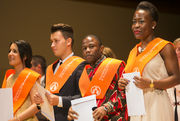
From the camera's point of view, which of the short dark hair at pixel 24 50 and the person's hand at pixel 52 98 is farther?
the short dark hair at pixel 24 50

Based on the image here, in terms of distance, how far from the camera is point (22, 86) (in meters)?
3.31

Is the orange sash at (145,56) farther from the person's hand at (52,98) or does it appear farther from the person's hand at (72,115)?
the person's hand at (52,98)

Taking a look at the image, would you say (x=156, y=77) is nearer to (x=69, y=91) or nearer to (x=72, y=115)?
(x=72, y=115)

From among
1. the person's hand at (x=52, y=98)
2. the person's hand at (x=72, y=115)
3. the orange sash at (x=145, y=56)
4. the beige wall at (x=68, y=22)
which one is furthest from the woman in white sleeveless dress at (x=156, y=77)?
the beige wall at (x=68, y=22)

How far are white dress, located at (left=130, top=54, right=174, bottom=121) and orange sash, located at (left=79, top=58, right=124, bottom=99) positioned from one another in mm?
589

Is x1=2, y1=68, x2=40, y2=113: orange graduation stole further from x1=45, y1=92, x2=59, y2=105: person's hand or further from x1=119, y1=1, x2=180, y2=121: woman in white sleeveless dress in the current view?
x1=119, y1=1, x2=180, y2=121: woman in white sleeveless dress

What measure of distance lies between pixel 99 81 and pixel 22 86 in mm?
879

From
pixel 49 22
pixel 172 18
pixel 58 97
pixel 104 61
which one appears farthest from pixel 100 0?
pixel 58 97

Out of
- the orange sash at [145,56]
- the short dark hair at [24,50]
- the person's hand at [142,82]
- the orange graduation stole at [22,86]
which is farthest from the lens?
the short dark hair at [24,50]

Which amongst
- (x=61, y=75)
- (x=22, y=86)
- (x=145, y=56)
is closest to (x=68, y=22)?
(x=22, y=86)

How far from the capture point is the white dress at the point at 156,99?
231cm

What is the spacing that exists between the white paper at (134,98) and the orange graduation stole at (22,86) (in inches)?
51.5


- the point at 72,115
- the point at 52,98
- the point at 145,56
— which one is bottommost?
the point at 72,115

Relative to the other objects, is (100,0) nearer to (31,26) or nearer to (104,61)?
(31,26)
